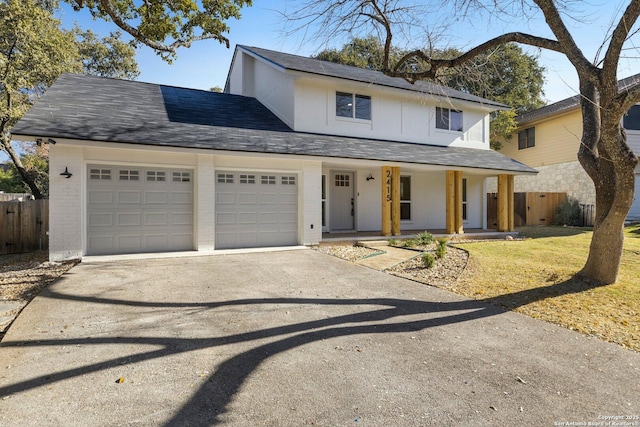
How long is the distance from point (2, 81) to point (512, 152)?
2871 cm

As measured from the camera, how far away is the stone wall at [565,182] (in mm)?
19547

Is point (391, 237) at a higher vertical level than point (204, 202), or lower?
lower

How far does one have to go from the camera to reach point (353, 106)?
1373 cm

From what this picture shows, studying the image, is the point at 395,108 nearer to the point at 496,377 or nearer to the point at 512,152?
the point at 496,377

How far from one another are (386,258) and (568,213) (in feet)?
51.3

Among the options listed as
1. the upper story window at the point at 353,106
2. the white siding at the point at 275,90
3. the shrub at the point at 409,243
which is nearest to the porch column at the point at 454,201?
the shrub at the point at 409,243

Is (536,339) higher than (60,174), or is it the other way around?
(60,174)

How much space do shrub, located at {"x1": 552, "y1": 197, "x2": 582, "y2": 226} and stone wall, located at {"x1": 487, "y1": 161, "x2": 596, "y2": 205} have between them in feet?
1.68

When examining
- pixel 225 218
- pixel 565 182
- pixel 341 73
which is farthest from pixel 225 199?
pixel 565 182

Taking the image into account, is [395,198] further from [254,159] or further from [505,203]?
[505,203]

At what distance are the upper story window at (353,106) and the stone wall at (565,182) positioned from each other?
43.2 feet

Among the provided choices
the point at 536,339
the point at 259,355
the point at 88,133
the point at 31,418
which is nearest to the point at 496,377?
the point at 536,339

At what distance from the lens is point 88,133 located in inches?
335

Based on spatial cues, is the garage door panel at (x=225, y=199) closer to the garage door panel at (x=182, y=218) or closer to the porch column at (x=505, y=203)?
the garage door panel at (x=182, y=218)
